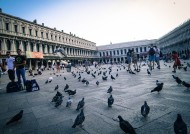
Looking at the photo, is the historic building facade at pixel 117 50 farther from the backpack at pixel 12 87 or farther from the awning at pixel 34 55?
the backpack at pixel 12 87

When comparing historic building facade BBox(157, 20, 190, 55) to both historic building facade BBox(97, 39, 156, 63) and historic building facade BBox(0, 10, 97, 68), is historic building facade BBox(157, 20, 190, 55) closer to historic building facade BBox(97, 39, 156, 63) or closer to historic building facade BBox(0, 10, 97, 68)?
historic building facade BBox(97, 39, 156, 63)

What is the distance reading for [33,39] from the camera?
37.6 m

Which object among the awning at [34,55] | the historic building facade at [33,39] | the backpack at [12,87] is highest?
the historic building facade at [33,39]

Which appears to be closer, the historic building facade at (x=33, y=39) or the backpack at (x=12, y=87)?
the backpack at (x=12, y=87)

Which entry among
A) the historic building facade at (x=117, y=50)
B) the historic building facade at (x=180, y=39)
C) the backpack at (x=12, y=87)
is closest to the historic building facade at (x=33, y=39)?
the backpack at (x=12, y=87)

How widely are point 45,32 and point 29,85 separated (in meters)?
38.0

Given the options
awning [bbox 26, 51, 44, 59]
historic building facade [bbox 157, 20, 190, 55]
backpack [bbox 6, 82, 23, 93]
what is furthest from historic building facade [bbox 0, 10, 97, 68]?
historic building facade [bbox 157, 20, 190, 55]

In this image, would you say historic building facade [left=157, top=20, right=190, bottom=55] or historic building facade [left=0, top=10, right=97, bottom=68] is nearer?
historic building facade [left=0, top=10, right=97, bottom=68]

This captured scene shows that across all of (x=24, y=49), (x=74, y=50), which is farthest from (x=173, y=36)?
(x=24, y=49)

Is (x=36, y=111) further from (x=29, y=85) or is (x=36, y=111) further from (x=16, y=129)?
(x=29, y=85)

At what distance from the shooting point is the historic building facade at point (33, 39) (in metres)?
31.2

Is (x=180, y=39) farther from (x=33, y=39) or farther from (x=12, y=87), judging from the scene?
(x=12, y=87)

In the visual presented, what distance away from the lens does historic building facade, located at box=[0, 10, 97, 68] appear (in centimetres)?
3123

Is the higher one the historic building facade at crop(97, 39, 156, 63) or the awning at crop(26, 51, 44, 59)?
the historic building facade at crop(97, 39, 156, 63)
